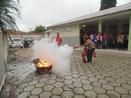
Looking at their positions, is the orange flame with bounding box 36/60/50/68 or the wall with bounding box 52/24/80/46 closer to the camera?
the orange flame with bounding box 36/60/50/68

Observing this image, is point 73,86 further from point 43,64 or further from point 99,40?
point 99,40

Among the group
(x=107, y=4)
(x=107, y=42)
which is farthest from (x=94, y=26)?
(x=107, y=4)

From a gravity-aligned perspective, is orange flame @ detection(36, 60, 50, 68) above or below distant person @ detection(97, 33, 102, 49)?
below

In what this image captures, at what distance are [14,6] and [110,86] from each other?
5.10m

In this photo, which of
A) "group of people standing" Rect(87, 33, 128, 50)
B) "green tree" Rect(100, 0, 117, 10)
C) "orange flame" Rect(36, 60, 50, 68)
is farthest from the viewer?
"green tree" Rect(100, 0, 117, 10)

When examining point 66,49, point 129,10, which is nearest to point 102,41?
point 129,10

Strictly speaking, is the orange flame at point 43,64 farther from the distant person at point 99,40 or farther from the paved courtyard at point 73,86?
the distant person at point 99,40

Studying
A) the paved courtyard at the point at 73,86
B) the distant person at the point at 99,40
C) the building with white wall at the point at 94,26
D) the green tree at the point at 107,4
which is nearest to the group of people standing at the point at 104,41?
the distant person at the point at 99,40

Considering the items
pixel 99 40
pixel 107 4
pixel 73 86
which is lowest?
pixel 73 86

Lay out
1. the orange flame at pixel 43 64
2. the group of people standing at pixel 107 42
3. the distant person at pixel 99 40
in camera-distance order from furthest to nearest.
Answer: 1. the distant person at pixel 99 40
2. the group of people standing at pixel 107 42
3. the orange flame at pixel 43 64

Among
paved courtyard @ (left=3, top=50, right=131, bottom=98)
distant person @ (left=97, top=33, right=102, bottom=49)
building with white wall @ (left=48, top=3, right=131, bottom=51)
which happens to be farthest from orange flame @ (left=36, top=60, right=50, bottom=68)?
distant person @ (left=97, top=33, right=102, bottom=49)

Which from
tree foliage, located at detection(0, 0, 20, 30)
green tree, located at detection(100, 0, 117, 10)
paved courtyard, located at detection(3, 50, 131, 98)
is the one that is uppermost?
green tree, located at detection(100, 0, 117, 10)

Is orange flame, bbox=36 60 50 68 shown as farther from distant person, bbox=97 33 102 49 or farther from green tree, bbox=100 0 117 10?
green tree, bbox=100 0 117 10

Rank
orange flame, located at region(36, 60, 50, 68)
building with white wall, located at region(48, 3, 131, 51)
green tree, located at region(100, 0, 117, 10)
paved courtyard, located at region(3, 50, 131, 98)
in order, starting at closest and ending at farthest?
paved courtyard, located at region(3, 50, 131, 98)
orange flame, located at region(36, 60, 50, 68)
building with white wall, located at region(48, 3, 131, 51)
green tree, located at region(100, 0, 117, 10)
